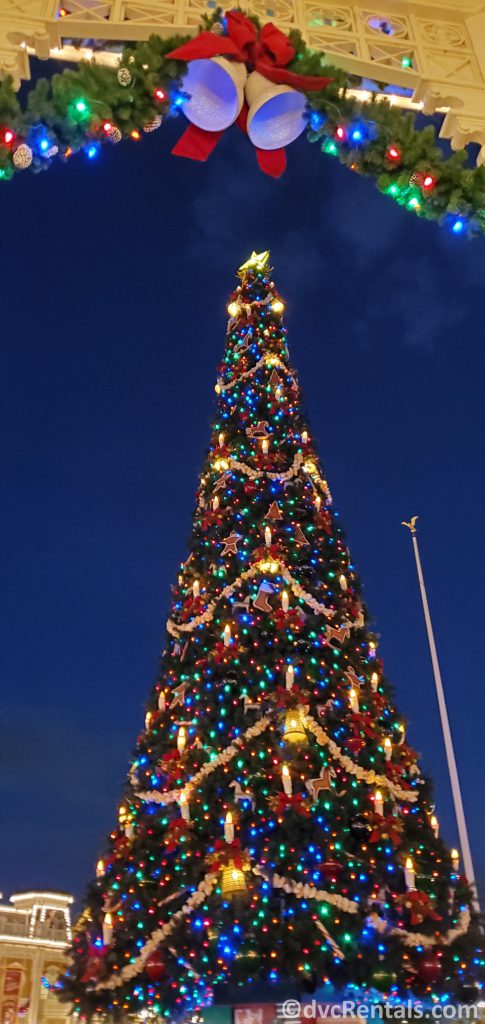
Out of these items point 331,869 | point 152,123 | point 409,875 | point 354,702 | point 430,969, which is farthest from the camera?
point 354,702

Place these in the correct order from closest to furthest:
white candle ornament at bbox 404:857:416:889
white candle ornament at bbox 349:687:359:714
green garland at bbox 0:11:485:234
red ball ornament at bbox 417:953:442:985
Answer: green garland at bbox 0:11:485:234 < red ball ornament at bbox 417:953:442:985 < white candle ornament at bbox 404:857:416:889 < white candle ornament at bbox 349:687:359:714

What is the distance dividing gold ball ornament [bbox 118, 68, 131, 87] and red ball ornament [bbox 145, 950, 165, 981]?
14.2ft

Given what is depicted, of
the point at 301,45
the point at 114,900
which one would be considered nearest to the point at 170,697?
the point at 114,900

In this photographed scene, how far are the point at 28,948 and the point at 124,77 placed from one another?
17356 mm

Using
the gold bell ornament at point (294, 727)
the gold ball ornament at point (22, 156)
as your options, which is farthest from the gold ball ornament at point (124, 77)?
the gold bell ornament at point (294, 727)

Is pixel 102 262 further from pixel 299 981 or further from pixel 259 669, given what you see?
pixel 299 981

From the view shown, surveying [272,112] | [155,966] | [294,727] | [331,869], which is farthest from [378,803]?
[272,112]

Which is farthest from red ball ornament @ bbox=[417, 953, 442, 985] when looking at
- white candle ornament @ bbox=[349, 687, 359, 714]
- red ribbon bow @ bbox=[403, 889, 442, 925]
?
white candle ornament @ bbox=[349, 687, 359, 714]

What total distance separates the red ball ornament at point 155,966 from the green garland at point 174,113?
159 inches

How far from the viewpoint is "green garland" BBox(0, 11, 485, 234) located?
2.22 metres

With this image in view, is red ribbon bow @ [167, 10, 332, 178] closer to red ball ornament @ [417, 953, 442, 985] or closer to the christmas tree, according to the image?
the christmas tree

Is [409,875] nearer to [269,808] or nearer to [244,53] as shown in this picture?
[269,808]

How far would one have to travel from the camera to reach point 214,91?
93.7 inches

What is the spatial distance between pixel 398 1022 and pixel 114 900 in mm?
1805
